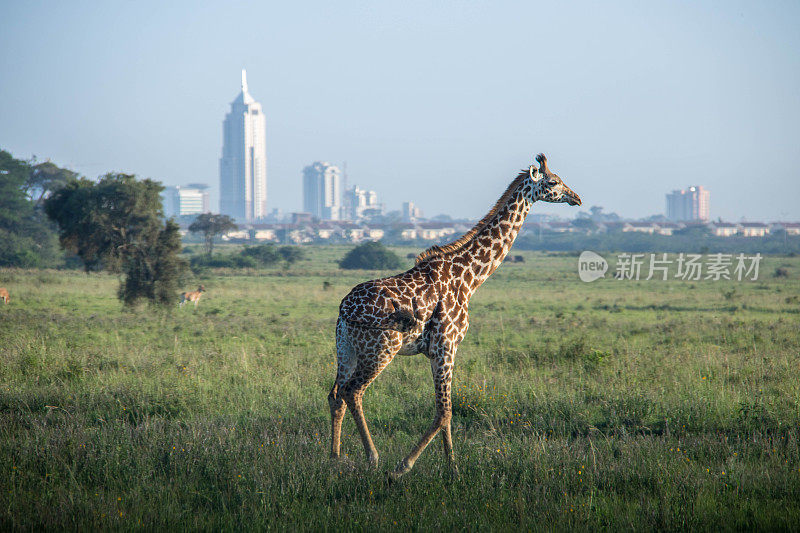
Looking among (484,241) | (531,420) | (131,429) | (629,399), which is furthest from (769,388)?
(131,429)

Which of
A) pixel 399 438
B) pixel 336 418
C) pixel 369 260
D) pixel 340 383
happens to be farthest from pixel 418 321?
pixel 369 260

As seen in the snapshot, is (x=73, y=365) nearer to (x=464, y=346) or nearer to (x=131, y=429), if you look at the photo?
(x=131, y=429)

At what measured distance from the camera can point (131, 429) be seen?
7.48 metres

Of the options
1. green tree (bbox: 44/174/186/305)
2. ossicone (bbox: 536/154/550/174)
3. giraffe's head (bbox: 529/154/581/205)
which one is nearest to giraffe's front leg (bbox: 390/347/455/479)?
giraffe's head (bbox: 529/154/581/205)

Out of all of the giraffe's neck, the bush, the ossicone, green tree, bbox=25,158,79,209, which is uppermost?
green tree, bbox=25,158,79,209

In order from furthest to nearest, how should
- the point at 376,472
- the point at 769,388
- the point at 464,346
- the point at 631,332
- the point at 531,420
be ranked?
the point at 631,332 < the point at 464,346 < the point at 769,388 < the point at 531,420 < the point at 376,472

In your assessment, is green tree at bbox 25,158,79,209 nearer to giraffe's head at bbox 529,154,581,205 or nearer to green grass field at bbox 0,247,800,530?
green grass field at bbox 0,247,800,530

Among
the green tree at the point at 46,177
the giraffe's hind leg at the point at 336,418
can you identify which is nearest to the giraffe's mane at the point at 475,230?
the giraffe's hind leg at the point at 336,418

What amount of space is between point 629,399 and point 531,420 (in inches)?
57.5

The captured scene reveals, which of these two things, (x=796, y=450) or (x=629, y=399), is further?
(x=629, y=399)

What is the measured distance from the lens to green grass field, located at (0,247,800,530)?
17.9 ft

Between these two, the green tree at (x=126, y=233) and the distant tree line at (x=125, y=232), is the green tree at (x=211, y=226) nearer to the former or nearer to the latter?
the distant tree line at (x=125, y=232)

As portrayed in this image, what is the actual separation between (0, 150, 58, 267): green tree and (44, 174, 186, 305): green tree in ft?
84.0

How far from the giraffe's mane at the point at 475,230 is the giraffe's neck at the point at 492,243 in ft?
0.10
